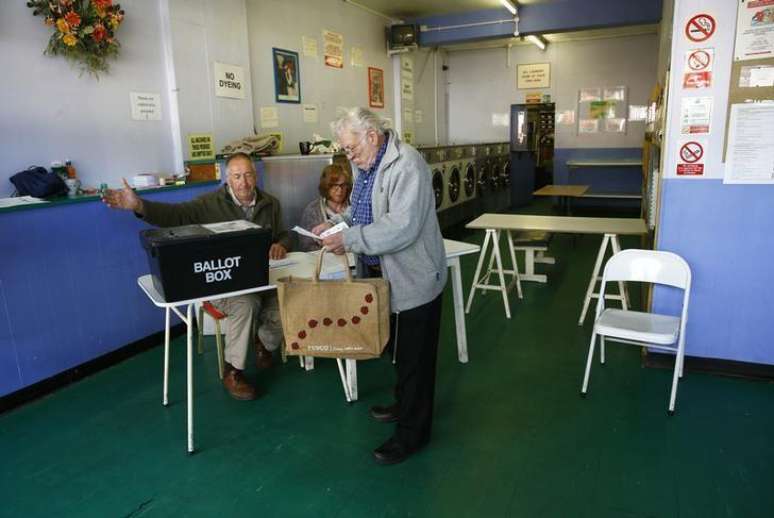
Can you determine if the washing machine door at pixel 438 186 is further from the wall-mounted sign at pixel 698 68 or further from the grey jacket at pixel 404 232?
the grey jacket at pixel 404 232

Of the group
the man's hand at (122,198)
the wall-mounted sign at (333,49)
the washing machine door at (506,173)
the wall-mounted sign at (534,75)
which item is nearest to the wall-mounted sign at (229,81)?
the wall-mounted sign at (333,49)

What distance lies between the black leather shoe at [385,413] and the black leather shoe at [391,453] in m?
0.31

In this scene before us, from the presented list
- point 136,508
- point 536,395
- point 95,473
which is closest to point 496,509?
point 536,395

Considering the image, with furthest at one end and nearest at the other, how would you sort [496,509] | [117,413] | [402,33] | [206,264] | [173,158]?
1. [402,33]
2. [173,158]
3. [117,413]
4. [206,264]
5. [496,509]

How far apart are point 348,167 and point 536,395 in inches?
77.3

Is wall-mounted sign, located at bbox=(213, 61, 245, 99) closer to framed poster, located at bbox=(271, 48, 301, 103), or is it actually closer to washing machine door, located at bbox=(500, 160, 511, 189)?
framed poster, located at bbox=(271, 48, 301, 103)

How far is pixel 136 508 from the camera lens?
2.23 metres

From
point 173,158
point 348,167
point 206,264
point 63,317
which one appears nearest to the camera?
point 206,264

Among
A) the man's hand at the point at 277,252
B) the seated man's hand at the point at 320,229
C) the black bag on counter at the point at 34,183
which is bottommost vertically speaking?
the man's hand at the point at 277,252

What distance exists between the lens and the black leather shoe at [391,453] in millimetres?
2453

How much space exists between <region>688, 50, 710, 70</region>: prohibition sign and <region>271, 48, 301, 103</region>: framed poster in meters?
3.80

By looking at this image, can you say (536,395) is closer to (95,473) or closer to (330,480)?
(330,480)

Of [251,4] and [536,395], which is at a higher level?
A: [251,4]

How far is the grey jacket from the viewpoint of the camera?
215 cm
